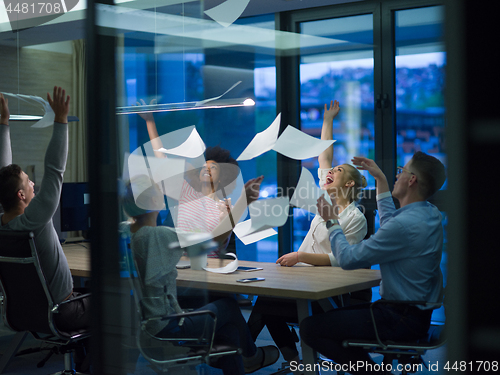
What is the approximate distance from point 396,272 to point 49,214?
1743 mm

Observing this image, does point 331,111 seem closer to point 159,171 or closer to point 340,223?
point 340,223

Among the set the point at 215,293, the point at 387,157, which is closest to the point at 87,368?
the point at 215,293

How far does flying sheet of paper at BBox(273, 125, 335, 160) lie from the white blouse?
48.9 inches

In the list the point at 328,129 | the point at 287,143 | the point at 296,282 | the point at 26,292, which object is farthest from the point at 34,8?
the point at 296,282

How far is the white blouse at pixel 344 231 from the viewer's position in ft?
10.3

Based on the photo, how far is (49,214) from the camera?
2756mm

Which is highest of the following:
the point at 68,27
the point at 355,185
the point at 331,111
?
the point at 68,27

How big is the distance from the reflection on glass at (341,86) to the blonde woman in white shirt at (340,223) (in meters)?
1.45

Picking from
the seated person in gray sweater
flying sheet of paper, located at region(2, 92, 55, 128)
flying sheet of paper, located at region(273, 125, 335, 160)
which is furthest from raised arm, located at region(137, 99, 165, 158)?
flying sheet of paper, located at region(2, 92, 55, 128)

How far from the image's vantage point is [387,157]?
4691 mm

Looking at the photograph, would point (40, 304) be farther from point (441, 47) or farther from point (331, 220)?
point (441, 47)

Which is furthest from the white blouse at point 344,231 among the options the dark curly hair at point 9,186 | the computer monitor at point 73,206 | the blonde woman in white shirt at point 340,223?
the computer monitor at point 73,206

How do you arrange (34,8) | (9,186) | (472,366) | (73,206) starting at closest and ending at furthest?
(472,366), (9,186), (73,206), (34,8)

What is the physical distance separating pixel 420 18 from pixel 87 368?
363 cm
